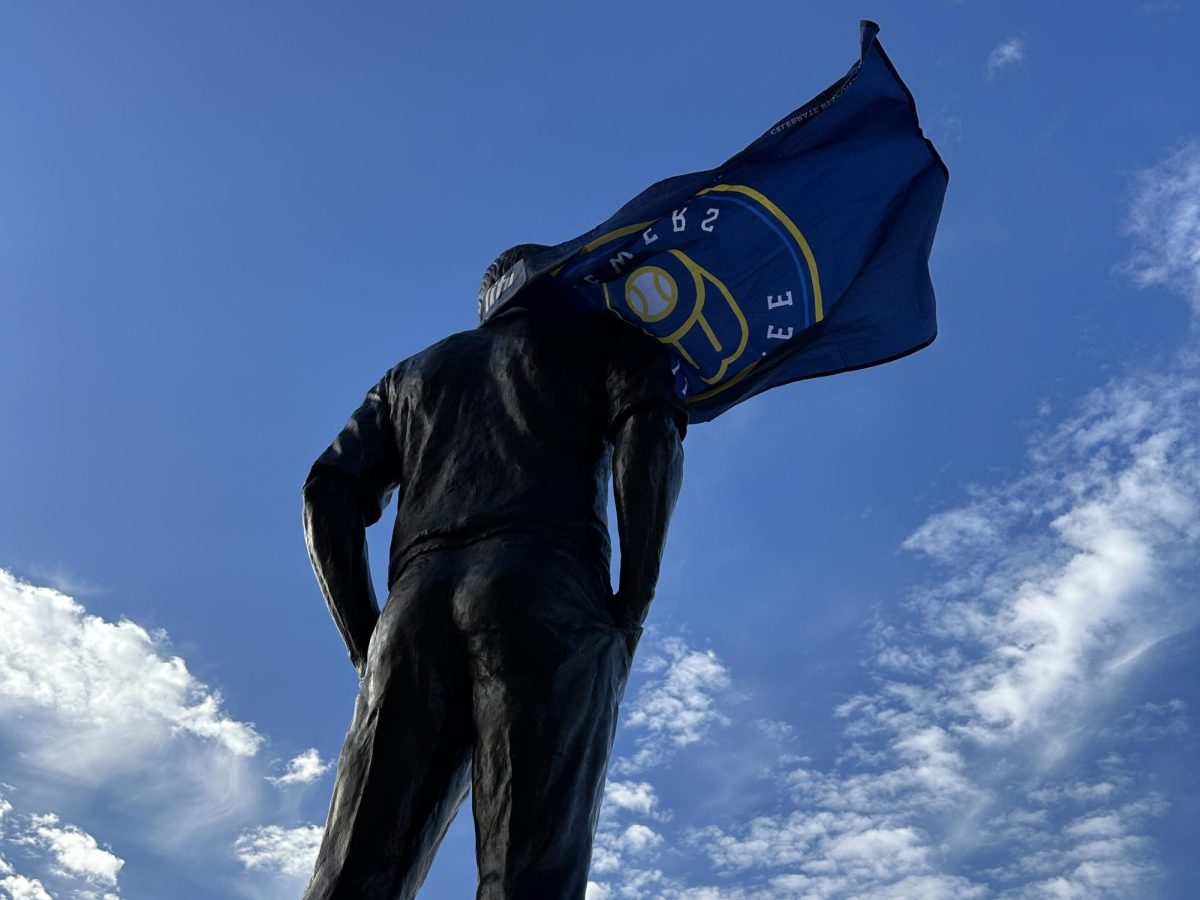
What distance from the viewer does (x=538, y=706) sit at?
4.92 meters

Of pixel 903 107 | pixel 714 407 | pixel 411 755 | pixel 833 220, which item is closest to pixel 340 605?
pixel 411 755

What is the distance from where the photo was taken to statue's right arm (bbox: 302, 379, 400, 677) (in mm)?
5871

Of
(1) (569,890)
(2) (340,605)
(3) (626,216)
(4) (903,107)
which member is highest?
(4) (903,107)

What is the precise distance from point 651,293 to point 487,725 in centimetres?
265

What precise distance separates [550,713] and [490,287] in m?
2.76

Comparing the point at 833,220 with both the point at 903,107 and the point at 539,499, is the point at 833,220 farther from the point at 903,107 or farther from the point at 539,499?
the point at 539,499

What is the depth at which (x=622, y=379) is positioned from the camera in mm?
5824

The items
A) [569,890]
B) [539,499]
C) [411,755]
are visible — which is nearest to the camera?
[569,890]

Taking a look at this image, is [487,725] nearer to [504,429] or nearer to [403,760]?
[403,760]

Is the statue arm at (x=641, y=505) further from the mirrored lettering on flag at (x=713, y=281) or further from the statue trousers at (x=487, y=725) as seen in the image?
the mirrored lettering on flag at (x=713, y=281)

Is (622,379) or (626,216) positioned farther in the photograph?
(626,216)

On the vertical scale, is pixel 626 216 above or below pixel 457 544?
above

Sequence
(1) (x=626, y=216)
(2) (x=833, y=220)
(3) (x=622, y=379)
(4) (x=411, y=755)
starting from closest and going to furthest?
(4) (x=411, y=755), (3) (x=622, y=379), (1) (x=626, y=216), (2) (x=833, y=220)

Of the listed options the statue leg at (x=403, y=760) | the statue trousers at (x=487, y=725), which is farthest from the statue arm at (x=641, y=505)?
the statue leg at (x=403, y=760)
